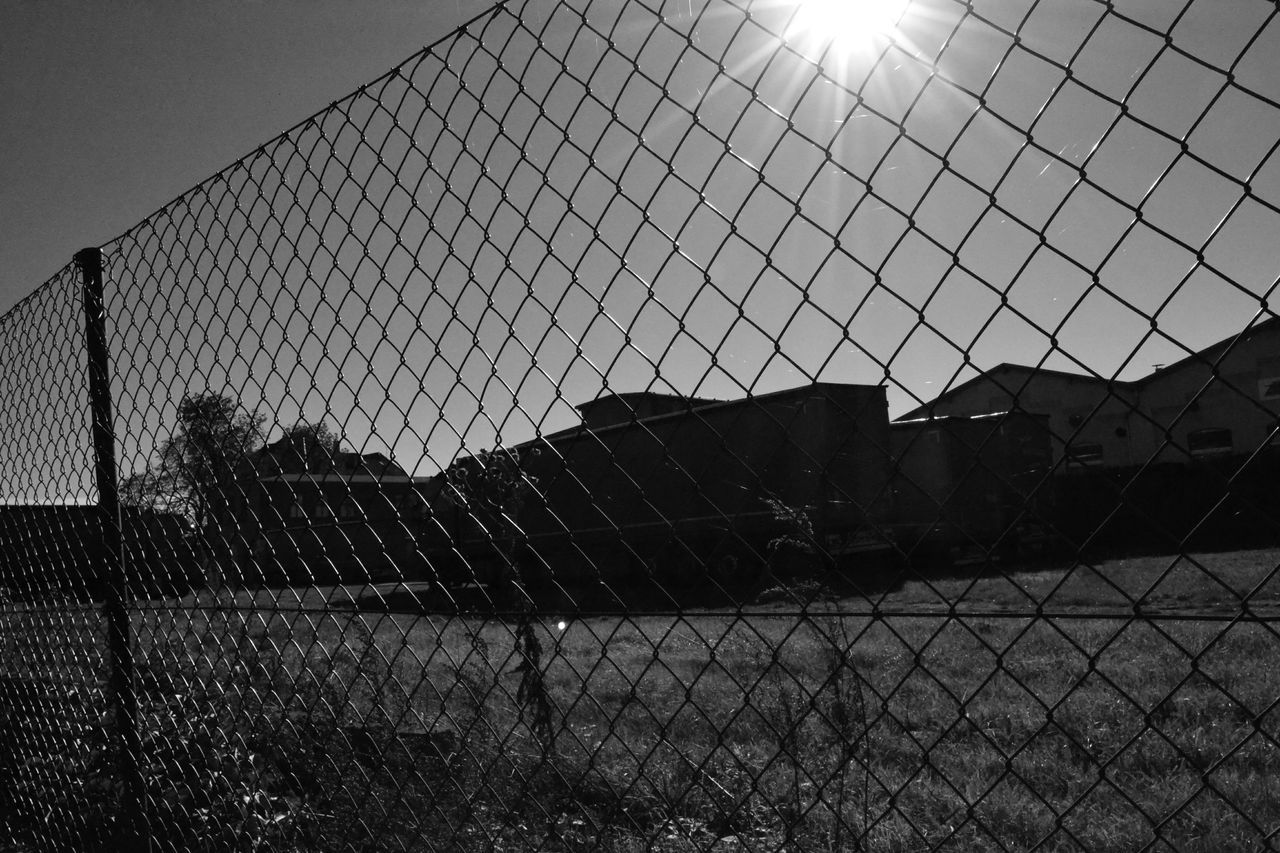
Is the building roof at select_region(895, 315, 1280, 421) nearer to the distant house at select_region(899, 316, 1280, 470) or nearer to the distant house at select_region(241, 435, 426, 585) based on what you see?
the distant house at select_region(899, 316, 1280, 470)

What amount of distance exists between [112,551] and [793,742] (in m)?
2.62

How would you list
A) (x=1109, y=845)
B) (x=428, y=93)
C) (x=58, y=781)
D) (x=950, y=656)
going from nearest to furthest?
(x=428, y=93) → (x=1109, y=845) → (x=58, y=781) → (x=950, y=656)

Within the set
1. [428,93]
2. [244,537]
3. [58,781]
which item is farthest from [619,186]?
[58,781]

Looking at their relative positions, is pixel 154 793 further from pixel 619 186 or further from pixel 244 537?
pixel 619 186

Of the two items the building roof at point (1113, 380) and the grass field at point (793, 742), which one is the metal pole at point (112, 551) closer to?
the grass field at point (793, 742)

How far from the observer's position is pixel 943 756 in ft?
11.7

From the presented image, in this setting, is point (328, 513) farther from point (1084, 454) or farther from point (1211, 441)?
point (1211, 441)

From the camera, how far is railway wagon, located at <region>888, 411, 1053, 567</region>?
1.28 m

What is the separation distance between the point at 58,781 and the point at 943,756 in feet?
11.2

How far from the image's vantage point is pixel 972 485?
172 centimetres

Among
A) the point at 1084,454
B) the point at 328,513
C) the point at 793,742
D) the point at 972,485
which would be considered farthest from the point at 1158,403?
the point at 328,513

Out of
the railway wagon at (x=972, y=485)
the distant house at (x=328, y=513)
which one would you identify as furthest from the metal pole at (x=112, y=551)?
the railway wagon at (x=972, y=485)

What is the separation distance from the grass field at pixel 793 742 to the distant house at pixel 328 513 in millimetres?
157

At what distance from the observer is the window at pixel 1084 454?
116cm
